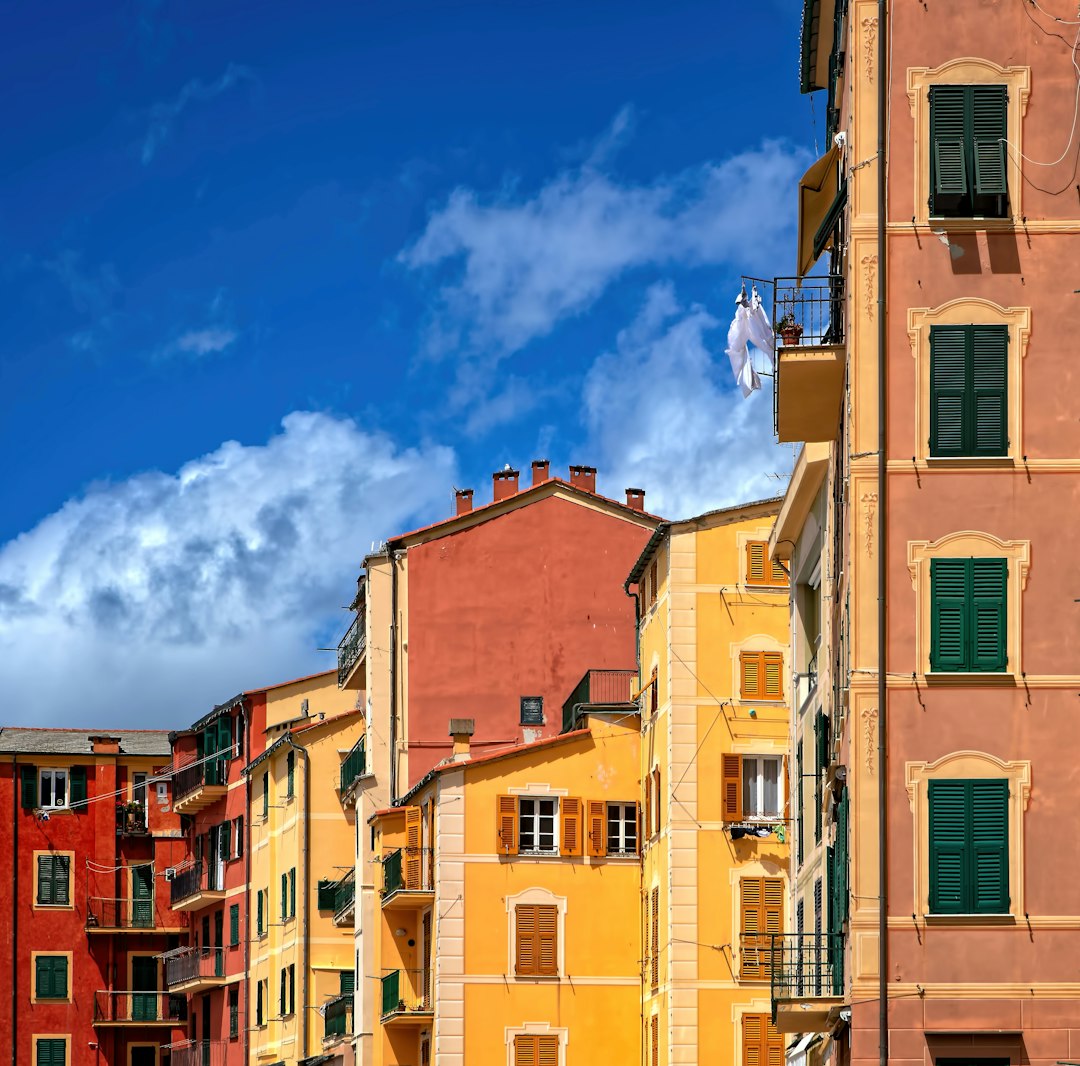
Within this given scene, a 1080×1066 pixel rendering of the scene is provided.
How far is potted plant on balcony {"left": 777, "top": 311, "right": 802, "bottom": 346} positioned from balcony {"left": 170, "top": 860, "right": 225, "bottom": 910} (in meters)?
60.8

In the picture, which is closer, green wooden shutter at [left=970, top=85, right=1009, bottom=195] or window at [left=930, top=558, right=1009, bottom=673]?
window at [left=930, top=558, right=1009, bottom=673]

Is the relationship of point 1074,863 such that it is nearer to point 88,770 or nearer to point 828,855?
point 828,855

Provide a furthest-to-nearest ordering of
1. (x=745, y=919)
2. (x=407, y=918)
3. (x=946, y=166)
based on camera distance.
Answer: (x=407, y=918), (x=745, y=919), (x=946, y=166)

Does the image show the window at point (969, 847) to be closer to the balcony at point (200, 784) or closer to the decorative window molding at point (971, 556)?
the decorative window molding at point (971, 556)

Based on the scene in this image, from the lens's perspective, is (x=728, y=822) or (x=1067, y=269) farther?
(x=728, y=822)

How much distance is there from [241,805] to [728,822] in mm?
38397

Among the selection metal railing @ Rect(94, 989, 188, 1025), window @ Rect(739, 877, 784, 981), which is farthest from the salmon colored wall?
metal railing @ Rect(94, 989, 188, 1025)

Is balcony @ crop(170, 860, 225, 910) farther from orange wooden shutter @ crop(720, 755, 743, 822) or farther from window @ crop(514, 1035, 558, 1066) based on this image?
orange wooden shutter @ crop(720, 755, 743, 822)

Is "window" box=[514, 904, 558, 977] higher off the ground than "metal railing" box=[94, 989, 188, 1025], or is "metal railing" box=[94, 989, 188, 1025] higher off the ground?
"window" box=[514, 904, 558, 977]

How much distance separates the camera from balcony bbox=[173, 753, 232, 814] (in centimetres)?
9419

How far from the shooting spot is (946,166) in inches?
1367

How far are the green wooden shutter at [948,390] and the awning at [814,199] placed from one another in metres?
4.81

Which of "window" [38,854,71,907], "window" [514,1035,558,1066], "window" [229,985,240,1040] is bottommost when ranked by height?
"window" [229,985,240,1040]

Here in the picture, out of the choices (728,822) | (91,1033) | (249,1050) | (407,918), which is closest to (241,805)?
(249,1050)
